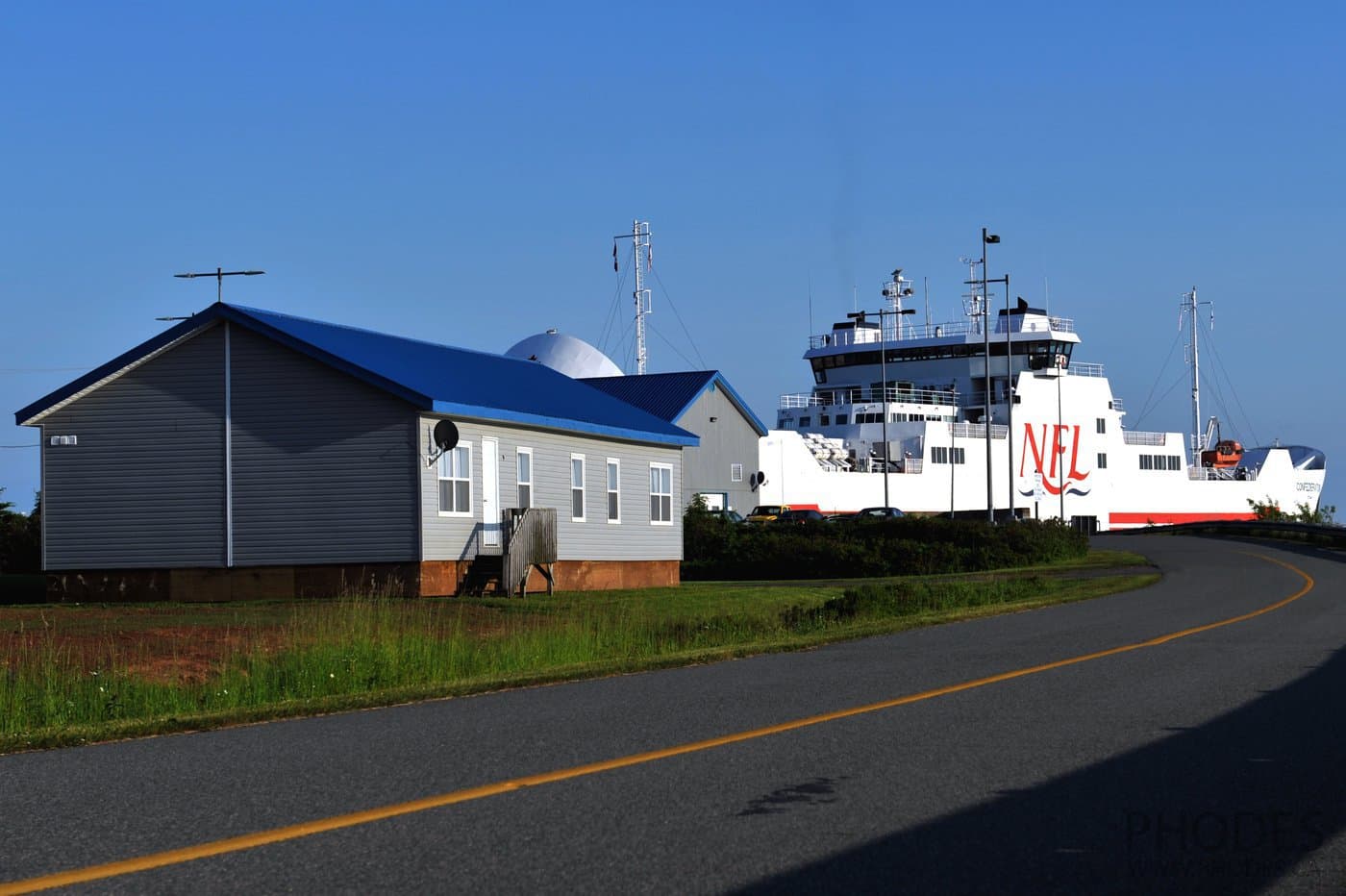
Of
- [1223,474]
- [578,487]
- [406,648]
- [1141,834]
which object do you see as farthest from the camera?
[1223,474]

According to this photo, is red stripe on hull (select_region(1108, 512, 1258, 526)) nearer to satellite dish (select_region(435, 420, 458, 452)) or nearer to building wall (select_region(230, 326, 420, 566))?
satellite dish (select_region(435, 420, 458, 452))

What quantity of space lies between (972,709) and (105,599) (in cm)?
2142

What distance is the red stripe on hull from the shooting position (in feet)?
287

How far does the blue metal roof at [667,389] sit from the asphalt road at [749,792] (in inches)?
1614

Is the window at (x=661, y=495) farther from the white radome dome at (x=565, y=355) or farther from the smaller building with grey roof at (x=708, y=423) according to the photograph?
the white radome dome at (x=565, y=355)

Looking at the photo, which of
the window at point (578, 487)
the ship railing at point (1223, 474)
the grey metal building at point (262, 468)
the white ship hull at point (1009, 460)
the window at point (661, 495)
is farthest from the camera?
the ship railing at point (1223, 474)

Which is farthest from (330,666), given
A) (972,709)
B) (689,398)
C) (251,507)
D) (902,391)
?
(902,391)

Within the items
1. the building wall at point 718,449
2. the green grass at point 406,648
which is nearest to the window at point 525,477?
the green grass at point 406,648

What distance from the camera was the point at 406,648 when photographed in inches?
639

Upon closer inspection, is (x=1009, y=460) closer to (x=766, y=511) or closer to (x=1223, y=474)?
(x=766, y=511)

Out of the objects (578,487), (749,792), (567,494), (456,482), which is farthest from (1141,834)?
(578,487)

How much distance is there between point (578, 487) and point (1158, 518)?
6439 cm

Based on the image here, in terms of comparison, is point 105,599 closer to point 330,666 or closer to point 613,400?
point 613,400

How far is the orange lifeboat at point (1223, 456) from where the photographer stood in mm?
99625
